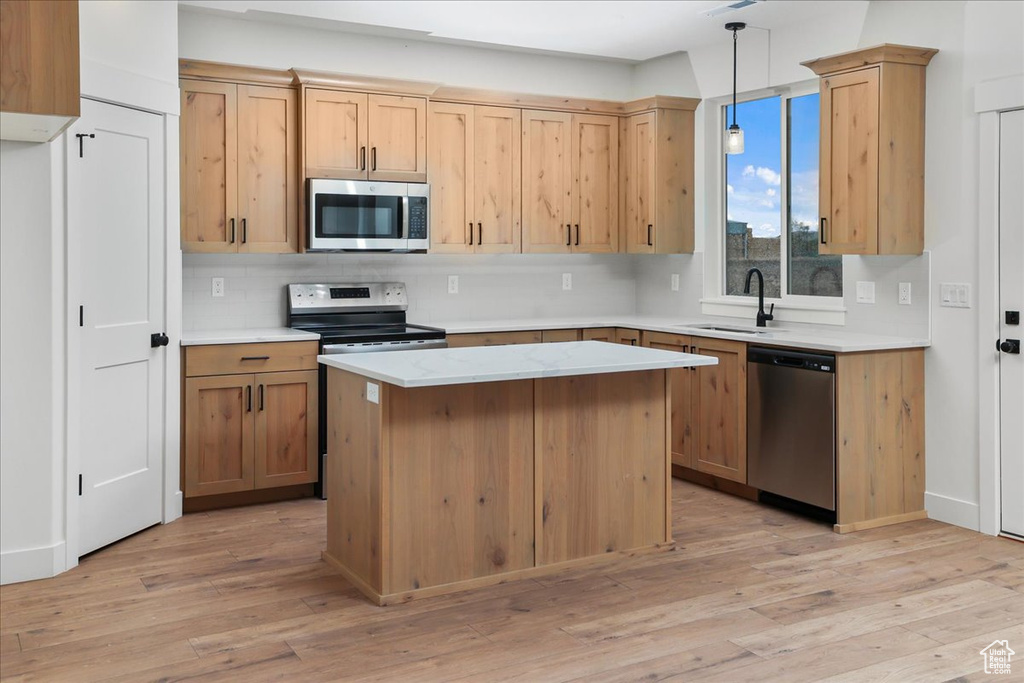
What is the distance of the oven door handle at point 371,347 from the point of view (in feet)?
16.5

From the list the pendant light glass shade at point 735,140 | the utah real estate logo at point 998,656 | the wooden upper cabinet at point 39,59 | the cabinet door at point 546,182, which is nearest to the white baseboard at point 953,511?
the utah real estate logo at point 998,656

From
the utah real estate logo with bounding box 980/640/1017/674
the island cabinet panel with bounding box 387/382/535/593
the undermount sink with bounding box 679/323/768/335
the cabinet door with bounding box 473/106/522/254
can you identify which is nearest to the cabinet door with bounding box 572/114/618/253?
the cabinet door with bounding box 473/106/522/254

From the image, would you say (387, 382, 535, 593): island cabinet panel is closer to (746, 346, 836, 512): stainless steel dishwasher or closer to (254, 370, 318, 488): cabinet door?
(746, 346, 836, 512): stainless steel dishwasher

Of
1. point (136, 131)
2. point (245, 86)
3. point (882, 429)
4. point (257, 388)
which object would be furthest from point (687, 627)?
point (245, 86)

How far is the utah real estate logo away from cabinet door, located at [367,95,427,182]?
12.8ft

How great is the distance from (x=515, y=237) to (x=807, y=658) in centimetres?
364

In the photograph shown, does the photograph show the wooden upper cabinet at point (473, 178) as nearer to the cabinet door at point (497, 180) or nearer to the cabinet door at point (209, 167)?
the cabinet door at point (497, 180)

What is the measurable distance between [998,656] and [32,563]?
11.8ft

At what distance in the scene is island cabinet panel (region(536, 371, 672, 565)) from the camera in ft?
12.5

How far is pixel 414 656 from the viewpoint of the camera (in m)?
2.98

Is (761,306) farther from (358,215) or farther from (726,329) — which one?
(358,215)

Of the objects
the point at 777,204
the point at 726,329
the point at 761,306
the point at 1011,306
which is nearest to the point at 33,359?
the point at 726,329

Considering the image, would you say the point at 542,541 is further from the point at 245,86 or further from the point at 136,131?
the point at 245,86

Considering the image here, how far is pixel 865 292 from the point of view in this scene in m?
4.93
